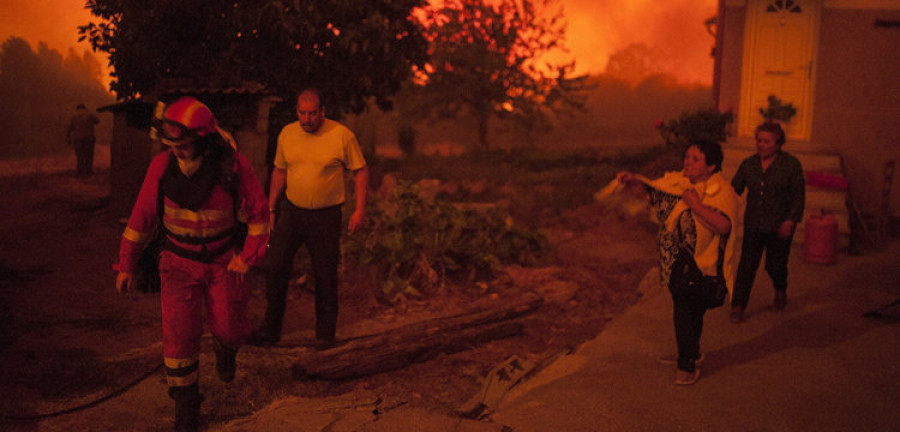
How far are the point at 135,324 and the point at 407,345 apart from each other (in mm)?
2549

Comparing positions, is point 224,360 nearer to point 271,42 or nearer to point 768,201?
point 768,201

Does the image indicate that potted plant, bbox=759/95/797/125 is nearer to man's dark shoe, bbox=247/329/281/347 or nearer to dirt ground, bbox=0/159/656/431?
dirt ground, bbox=0/159/656/431

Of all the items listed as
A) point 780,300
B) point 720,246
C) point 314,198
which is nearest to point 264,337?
point 314,198

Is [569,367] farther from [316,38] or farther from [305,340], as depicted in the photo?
[316,38]

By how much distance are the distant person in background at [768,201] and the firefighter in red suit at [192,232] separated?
4.41 metres

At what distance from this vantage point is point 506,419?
4477 millimetres

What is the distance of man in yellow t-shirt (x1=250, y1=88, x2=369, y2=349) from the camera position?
17.9 feet

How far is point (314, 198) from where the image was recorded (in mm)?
5500

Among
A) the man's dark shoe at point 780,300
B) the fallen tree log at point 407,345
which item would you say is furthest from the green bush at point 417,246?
the man's dark shoe at point 780,300

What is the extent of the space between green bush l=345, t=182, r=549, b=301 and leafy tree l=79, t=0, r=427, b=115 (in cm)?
513

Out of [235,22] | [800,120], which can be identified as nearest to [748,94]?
[800,120]

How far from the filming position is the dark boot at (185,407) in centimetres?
417

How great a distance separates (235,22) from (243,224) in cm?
1044

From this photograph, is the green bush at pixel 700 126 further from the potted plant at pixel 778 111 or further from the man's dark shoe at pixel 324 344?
the man's dark shoe at pixel 324 344
